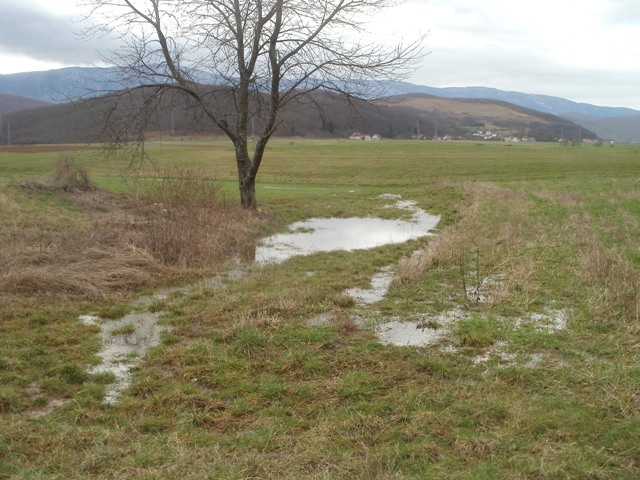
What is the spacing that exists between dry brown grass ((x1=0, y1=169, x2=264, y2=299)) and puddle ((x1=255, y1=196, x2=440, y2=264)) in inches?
36.5

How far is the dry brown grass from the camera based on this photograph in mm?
10180

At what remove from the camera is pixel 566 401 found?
5527 mm

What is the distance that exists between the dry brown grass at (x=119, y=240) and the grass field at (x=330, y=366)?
0.22 ft

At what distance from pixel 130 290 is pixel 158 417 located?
5408mm

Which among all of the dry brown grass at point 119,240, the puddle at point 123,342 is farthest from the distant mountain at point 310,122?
the puddle at point 123,342

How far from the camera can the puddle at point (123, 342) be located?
651 centimetres

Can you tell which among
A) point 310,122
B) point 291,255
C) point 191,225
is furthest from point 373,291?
point 310,122

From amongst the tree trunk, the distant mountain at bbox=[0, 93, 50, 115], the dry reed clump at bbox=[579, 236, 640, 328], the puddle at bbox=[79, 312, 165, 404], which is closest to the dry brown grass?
the tree trunk

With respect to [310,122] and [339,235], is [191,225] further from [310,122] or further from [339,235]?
[310,122]

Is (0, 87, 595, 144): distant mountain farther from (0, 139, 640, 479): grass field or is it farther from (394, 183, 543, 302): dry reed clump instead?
(0, 139, 640, 479): grass field

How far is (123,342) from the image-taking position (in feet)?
25.7

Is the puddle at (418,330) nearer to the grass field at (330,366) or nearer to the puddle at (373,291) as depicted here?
the grass field at (330,366)

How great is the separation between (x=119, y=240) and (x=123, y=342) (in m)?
5.40

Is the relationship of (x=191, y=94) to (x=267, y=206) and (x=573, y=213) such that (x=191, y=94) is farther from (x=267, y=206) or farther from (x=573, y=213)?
(x=573, y=213)
